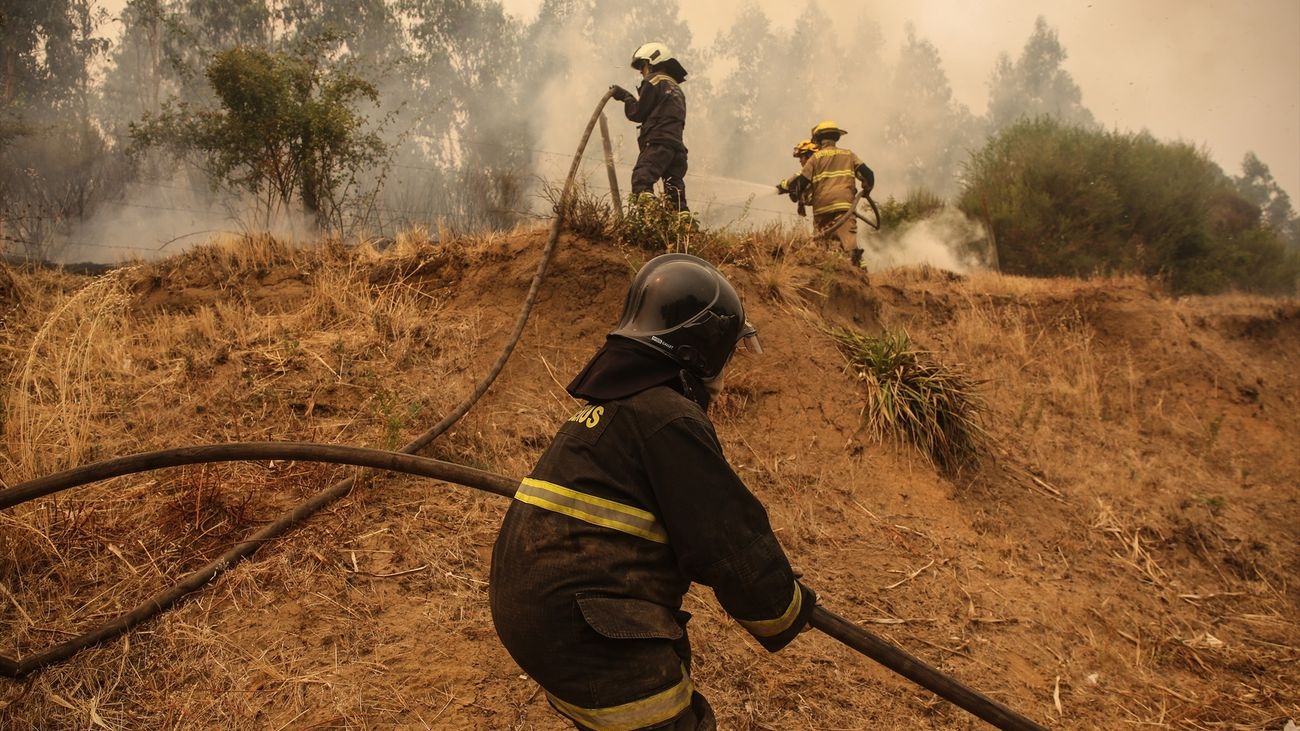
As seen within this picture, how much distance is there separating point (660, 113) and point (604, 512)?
5.85m

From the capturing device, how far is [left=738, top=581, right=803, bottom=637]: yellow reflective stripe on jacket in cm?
195

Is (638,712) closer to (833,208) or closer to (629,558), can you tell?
(629,558)

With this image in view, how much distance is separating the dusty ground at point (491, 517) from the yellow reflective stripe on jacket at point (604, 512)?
1539 mm

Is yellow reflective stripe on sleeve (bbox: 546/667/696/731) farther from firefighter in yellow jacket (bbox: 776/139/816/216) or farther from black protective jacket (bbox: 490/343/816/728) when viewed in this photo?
firefighter in yellow jacket (bbox: 776/139/816/216)

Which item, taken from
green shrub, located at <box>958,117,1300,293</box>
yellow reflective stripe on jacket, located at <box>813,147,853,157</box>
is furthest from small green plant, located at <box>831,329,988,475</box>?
green shrub, located at <box>958,117,1300,293</box>

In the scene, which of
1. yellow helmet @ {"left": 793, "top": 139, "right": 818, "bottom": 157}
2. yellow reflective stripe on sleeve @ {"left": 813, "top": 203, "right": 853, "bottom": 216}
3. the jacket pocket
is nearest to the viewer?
the jacket pocket

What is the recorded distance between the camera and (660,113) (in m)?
7.15

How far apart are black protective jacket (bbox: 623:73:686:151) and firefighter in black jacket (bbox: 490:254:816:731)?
547 centimetres

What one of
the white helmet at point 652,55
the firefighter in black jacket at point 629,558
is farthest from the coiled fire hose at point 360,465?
the white helmet at point 652,55

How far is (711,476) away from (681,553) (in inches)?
7.7

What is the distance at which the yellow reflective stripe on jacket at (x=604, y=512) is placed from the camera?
75.9 inches

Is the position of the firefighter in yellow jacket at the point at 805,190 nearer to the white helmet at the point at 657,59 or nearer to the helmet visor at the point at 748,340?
the white helmet at the point at 657,59

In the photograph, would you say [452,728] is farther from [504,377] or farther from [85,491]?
[504,377]

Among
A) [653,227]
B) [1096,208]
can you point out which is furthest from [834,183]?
[1096,208]
